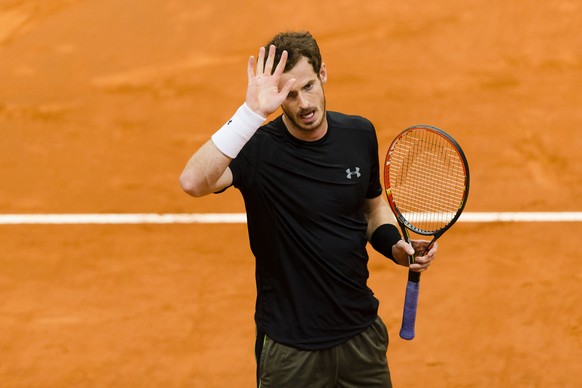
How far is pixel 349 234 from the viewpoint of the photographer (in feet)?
10.6

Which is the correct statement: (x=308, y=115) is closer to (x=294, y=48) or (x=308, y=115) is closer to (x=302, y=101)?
(x=302, y=101)

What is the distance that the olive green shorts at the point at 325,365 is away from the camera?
126 inches

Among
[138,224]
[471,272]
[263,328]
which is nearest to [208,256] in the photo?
[138,224]

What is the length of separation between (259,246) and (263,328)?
325 mm

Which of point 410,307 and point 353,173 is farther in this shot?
point 410,307

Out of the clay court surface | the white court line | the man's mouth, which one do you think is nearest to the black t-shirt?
the man's mouth

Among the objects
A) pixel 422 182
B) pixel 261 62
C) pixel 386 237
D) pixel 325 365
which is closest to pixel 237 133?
pixel 261 62

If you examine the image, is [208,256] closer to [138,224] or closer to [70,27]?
[138,224]

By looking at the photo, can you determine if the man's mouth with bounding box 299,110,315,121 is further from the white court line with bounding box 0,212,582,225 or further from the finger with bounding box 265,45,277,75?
the white court line with bounding box 0,212,582,225

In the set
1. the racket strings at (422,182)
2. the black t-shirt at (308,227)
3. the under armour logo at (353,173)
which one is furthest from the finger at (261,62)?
the racket strings at (422,182)

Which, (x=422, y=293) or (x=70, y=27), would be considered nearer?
(x=422, y=293)

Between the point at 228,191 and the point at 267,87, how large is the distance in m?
2.55

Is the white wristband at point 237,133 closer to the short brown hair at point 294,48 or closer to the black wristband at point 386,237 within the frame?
the short brown hair at point 294,48

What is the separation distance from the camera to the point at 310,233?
3.17 meters
